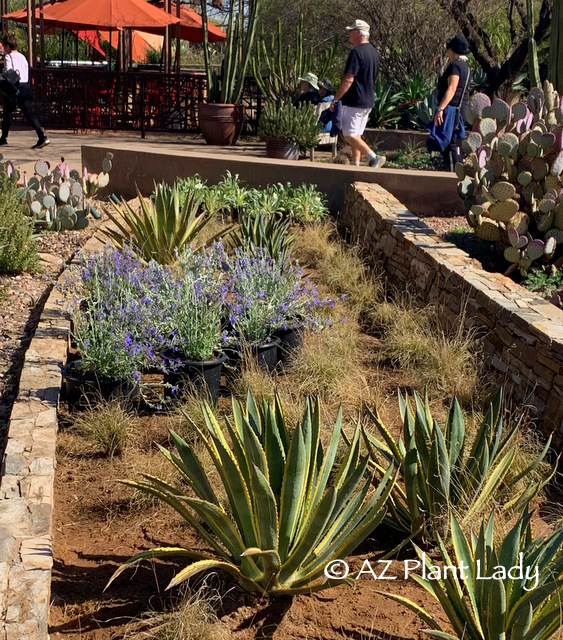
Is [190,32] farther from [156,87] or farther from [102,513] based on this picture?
[102,513]

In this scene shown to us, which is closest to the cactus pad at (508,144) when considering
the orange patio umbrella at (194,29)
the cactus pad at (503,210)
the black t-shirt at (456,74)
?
the cactus pad at (503,210)

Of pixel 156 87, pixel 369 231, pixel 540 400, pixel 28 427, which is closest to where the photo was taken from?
pixel 28 427

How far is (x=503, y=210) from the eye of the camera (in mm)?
6629

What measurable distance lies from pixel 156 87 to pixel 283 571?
47.5 feet

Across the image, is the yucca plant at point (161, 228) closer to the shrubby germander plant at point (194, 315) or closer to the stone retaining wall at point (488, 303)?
the shrubby germander plant at point (194, 315)

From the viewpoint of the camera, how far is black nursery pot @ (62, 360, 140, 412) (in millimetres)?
4340

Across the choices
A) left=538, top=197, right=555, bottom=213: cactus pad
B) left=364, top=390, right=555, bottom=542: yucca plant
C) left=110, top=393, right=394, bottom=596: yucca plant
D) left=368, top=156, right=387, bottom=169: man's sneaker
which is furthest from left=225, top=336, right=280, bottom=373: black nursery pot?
left=368, top=156, right=387, bottom=169: man's sneaker

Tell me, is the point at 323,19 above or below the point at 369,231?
above

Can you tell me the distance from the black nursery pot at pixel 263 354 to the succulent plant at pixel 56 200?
3451 mm

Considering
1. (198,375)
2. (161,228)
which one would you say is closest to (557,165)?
(161,228)

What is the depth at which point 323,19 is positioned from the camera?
21531 mm

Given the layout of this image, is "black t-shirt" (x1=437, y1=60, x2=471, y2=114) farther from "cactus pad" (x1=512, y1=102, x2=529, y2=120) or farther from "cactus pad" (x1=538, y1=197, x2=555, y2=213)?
"cactus pad" (x1=538, y1=197, x2=555, y2=213)

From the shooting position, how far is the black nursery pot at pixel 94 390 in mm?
4340

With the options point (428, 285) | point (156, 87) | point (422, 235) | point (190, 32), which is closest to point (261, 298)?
point (428, 285)
